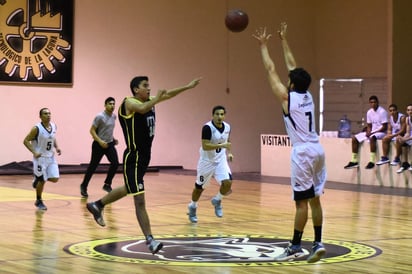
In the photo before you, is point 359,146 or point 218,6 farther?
point 218,6

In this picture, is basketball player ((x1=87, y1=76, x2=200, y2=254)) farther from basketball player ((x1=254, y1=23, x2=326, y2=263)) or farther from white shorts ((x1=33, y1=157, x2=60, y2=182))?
white shorts ((x1=33, y1=157, x2=60, y2=182))

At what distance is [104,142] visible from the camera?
16484 mm

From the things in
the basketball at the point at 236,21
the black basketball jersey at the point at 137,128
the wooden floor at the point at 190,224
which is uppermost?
the basketball at the point at 236,21

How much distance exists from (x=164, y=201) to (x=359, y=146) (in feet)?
22.0

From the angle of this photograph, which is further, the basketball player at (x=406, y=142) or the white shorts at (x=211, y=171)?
the basketball player at (x=406, y=142)

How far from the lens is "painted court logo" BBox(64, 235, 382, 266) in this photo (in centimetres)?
874

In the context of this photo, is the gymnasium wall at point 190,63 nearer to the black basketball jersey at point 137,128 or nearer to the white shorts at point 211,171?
the white shorts at point 211,171

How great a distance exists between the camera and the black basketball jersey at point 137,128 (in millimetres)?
9164

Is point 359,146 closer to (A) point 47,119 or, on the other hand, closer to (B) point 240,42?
(B) point 240,42

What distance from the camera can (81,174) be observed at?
22.7 m

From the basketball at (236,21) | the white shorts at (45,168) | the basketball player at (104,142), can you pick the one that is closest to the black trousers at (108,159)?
the basketball player at (104,142)

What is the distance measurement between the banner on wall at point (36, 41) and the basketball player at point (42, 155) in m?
8.95

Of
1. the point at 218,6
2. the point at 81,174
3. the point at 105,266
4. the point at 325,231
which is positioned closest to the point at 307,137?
the point at 105,266

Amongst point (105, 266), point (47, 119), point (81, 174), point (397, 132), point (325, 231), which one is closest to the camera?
point (105, 266)
